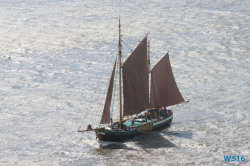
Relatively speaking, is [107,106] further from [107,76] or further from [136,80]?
[107,76]

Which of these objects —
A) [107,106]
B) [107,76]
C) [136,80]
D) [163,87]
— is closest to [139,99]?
[136,80]

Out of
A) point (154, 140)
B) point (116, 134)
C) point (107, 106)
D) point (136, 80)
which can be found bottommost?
point (154, 140)

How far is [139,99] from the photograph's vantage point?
51.3 metres

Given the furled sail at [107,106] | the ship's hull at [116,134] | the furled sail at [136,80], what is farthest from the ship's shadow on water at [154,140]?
the furled sail at [136,80]

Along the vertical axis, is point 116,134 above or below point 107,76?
below

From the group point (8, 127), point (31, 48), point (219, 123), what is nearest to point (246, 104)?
point (219, 123)

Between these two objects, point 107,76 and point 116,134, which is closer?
point 116,134

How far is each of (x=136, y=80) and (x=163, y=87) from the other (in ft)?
13.9

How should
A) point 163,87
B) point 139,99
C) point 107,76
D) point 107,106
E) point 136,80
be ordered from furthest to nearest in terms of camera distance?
point 107,76 < point 163,87 < point 139,99 < point 136,80 < point 107,106

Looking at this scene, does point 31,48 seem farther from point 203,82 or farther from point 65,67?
point 203,82

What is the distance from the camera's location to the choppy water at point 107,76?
47.1m

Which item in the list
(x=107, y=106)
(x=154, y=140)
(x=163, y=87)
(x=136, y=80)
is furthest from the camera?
(x=163, y=87)

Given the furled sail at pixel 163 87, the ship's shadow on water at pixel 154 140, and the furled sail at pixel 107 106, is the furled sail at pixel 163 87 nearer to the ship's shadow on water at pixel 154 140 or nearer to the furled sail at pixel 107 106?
the ship's shadow on water at pixel 154 140

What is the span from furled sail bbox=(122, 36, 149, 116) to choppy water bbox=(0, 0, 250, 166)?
2.96 metres
